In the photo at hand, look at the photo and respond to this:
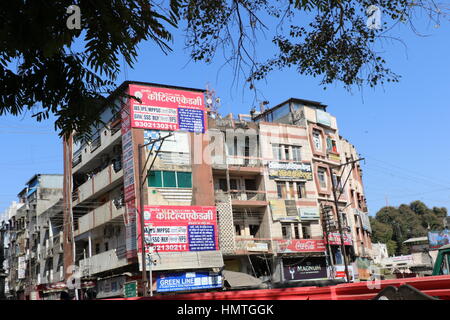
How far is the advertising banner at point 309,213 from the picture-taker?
1351 inches

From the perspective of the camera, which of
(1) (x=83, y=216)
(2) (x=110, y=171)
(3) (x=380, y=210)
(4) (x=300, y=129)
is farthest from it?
(3) (x=380, y=210)

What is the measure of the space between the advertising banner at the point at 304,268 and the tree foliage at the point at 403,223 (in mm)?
37370

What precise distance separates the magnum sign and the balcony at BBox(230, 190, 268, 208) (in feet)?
5.09

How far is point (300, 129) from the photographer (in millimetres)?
36938

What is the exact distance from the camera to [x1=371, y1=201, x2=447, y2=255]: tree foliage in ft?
232

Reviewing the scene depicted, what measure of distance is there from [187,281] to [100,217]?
722cm

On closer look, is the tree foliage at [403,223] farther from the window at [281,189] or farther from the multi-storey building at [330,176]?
the window at [281,189]

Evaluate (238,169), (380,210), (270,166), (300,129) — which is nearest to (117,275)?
(238,169)

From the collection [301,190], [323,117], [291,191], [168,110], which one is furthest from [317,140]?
[168,110]

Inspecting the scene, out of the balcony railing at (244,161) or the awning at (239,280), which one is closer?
the awning at (239,280)

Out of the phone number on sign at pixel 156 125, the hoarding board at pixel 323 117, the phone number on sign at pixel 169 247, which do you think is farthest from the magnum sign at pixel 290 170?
the phone number on sign at pixel 169 247

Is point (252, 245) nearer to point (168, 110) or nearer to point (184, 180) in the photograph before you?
point (184, 180)

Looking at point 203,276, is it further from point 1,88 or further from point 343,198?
point 1,88

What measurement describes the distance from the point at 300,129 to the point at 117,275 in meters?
16.4
